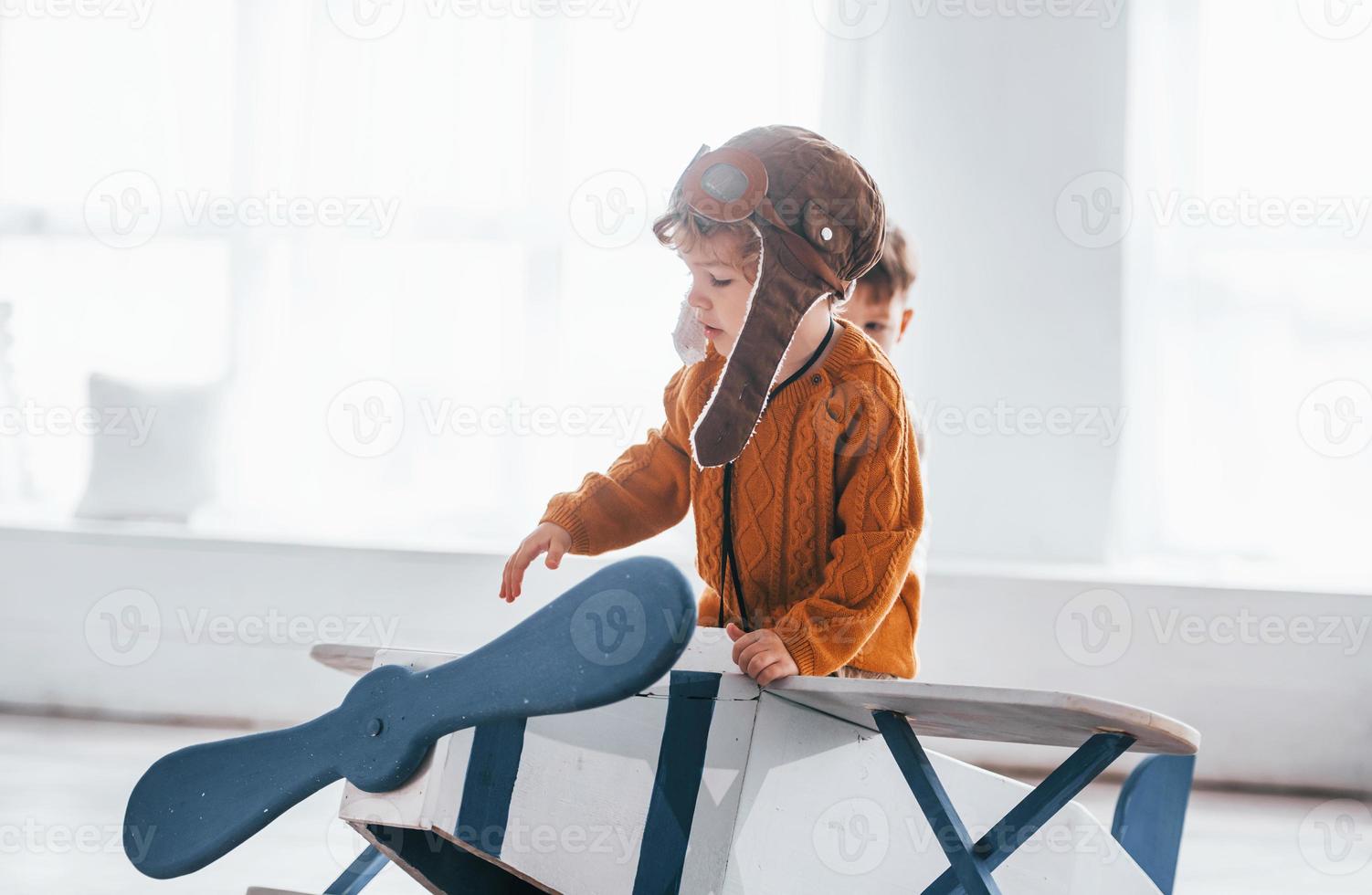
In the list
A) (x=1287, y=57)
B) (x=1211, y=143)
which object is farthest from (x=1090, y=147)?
(x=1287, y=57)

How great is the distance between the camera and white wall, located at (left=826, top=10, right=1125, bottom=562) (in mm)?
2557

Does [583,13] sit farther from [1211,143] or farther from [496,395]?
[1211,143]

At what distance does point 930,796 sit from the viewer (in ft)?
2.95

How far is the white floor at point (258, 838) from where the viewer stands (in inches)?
66.6

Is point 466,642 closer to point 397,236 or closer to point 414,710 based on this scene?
point 397,236

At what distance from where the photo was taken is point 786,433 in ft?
3.58

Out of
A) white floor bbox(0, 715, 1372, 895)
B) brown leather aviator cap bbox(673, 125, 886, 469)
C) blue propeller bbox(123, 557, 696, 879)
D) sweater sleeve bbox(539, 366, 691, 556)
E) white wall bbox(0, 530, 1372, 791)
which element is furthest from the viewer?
white wall bbox(0, 530, 1372, 791)

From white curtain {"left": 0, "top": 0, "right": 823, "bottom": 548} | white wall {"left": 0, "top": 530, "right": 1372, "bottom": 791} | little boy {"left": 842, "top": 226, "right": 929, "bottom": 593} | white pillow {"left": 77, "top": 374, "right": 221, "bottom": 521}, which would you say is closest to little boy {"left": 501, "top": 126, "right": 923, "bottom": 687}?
little boy {"left": 842, "top": 226, "right": 929, "bottom": 593}

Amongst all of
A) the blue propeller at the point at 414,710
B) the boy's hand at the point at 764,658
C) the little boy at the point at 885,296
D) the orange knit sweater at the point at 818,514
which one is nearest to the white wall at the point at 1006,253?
the little boy at the point at 885,296

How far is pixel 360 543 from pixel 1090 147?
1824 millimetres

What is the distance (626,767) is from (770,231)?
1.50 ft

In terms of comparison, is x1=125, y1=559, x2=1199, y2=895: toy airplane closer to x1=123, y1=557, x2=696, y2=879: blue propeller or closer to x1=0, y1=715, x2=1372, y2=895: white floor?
x1=123, y1=557, x2=696, y2=879: blue propeller

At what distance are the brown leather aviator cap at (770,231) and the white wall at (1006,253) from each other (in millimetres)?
1628

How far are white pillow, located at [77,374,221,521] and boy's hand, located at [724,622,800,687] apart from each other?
216cm
